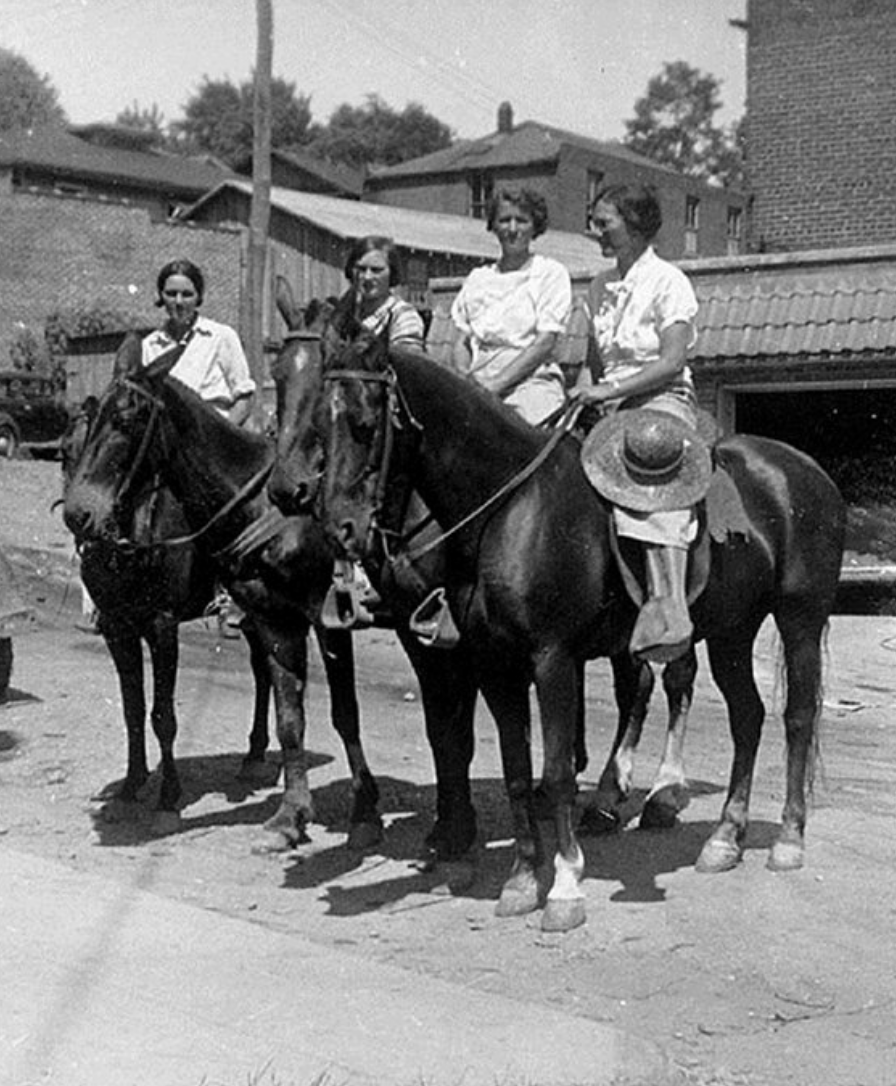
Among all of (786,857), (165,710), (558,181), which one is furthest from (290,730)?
(558,181)

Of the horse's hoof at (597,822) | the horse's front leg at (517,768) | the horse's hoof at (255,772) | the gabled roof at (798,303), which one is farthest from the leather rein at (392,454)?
the gabled roof at (798,303)

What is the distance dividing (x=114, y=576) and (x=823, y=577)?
3.32 m

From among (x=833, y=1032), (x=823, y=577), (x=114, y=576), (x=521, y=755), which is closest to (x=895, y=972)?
(x=833, y=1032)

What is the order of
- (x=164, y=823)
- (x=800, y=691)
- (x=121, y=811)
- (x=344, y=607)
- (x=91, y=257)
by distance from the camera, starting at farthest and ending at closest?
1. (x=91, y=257)
2. (x=121, y=811)
3. (x=164, y=823)
4. (x=800, y=691)
5. (x=344, y=607)

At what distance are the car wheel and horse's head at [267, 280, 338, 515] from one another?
2449 centimetres

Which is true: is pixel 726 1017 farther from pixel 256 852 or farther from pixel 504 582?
pixel 256 852

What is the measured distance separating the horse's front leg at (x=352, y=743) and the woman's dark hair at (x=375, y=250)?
1.66 meters

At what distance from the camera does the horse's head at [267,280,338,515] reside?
21.5 feet

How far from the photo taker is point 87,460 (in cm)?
768

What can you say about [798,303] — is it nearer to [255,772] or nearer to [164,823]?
[255,772]

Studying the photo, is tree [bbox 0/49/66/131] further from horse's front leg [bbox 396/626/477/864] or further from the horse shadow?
horse's front leg [bbox 396/626/477/864]

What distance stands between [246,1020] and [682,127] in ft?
289

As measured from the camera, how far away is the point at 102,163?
5778 cm

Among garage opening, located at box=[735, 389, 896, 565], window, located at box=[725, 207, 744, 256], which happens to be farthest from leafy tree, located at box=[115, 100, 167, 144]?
garage opening, located at box=[735, 389, 896, 565]
